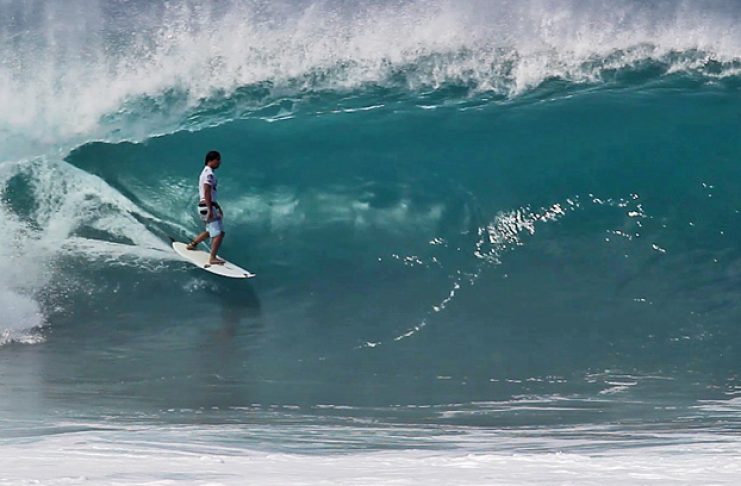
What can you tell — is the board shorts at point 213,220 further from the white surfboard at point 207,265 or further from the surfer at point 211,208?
the white surfboard at point 207,265

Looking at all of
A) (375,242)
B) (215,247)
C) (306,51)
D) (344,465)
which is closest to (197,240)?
(215,247)

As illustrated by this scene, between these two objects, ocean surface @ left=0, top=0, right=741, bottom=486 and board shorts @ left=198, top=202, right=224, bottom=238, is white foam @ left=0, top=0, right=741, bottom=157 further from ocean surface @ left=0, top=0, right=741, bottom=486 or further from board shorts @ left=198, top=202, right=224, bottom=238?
board shorts @ left=198, top=202, right=224, bottom=238

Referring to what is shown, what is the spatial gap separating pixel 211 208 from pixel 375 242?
150cm

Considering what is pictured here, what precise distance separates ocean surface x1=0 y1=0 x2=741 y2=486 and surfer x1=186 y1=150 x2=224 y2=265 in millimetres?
358

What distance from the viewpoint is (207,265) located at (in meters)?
9.53

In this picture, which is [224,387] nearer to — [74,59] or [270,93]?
[270,93]

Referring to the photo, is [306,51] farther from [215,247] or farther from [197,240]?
[215,247]

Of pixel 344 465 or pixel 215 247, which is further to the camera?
pixel 215 247

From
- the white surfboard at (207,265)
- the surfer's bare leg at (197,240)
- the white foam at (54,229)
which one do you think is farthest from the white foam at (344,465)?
the white foam at (54,229)

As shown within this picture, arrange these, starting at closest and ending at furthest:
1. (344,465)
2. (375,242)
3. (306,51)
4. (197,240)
Result: 1. (344,465)
2. (197,240)
3. (375,242)
4. (306,51)

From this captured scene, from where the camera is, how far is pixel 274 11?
42.5ft

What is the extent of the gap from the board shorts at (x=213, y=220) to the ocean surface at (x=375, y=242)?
444mm

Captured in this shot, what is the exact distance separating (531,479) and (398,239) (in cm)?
540

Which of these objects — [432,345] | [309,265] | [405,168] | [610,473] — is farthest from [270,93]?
[610,473]
